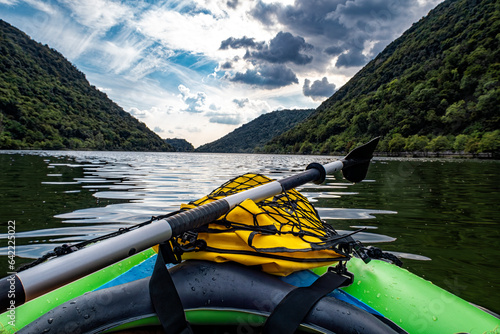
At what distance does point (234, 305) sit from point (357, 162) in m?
3.54

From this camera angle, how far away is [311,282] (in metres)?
1.93

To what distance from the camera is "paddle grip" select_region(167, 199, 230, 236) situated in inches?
70.8

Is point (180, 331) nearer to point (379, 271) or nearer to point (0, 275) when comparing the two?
point (379, 271)

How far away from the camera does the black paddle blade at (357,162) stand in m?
4.51

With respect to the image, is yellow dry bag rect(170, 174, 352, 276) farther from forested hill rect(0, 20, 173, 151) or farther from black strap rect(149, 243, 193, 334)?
forested hill rect(0, 20, 173, 151)

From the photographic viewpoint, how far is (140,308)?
148 cm

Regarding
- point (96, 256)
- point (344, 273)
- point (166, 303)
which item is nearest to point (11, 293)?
point (96, 256)

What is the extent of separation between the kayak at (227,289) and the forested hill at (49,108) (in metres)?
81.5

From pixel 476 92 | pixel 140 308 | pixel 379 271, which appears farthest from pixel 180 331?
pixel 476 92

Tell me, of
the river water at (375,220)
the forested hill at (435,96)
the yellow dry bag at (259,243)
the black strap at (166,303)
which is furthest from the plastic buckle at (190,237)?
the forested hill at (435,96)

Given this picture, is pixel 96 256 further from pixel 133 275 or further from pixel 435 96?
pixel 435 96

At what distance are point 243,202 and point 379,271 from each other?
1.37 m

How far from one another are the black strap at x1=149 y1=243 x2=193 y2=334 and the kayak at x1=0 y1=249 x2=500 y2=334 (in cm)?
6

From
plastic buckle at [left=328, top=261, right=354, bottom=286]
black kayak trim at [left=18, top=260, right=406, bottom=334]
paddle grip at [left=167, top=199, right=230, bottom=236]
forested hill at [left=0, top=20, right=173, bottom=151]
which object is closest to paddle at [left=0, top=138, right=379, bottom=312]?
paddle grip at [left=167, top=199, right=230, bottom=236]
